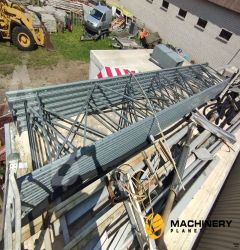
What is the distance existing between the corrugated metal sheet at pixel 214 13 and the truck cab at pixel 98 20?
8.90 metres

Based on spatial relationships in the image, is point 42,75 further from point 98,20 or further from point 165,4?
point 165,4

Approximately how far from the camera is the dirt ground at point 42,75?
49.4 feet

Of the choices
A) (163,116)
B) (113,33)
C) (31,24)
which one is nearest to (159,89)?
(163,116)

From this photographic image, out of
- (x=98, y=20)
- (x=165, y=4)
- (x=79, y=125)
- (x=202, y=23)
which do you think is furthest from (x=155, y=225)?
(x=165, y=4)

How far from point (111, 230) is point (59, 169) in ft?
8.28

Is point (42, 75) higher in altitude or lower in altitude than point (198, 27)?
lower

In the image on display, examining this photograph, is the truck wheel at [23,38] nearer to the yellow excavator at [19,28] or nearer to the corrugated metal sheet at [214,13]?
the yellow excavator at [19,28]

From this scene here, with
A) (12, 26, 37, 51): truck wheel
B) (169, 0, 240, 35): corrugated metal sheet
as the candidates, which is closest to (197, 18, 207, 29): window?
(169, 0, 240, 35): corrugated metal sheet

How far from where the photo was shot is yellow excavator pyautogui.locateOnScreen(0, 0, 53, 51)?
16844mm

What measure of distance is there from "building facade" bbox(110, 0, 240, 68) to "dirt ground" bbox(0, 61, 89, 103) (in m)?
13.6

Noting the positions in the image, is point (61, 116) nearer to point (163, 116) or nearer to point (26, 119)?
point (26, 119)

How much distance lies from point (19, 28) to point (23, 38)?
85 centimetres

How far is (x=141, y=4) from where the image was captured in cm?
2877

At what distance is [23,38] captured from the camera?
1802 centimetres
